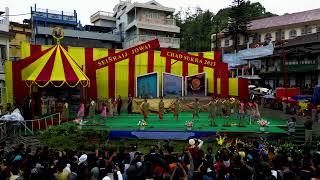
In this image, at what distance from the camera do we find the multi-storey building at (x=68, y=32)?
4834 centimetres

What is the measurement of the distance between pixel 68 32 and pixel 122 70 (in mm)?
21334

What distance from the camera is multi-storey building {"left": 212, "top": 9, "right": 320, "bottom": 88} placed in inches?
1532

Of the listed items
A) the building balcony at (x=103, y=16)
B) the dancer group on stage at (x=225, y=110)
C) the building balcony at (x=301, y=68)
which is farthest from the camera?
the building balcony at (x=103, y=16)

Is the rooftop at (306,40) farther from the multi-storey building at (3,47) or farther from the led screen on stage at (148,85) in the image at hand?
the multi-storey building at (3,47)

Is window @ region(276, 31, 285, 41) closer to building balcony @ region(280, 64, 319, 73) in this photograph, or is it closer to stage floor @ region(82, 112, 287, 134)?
building balcony @ region(280, 64, 319, 73)

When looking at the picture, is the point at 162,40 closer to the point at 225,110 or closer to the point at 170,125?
the point at 225,110

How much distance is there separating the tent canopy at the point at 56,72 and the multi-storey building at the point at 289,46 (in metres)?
21.0

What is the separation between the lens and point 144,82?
3192 cm

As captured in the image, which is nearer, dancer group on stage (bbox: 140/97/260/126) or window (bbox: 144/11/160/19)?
dancer group on stage (bbox: 140/97/260/126)

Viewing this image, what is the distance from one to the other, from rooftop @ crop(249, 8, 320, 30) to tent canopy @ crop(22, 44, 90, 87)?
31.7 meters

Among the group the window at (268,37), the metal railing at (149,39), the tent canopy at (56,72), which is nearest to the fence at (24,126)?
the tent canopy at (56,72)

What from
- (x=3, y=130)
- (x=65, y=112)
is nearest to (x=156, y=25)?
(x=65, y=112)

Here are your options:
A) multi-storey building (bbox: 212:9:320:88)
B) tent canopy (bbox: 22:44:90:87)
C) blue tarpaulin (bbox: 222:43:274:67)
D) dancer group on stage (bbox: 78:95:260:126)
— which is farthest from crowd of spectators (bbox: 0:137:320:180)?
blue tarpaulin (bbox: 222:43:274:67)

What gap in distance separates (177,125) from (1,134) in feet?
30.1
